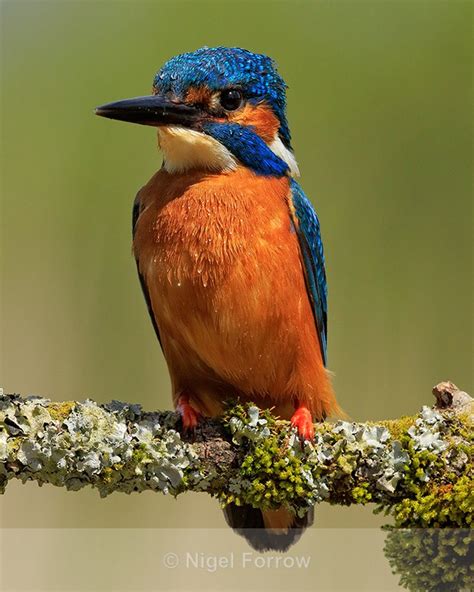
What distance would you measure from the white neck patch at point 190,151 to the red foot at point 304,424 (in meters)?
1.18

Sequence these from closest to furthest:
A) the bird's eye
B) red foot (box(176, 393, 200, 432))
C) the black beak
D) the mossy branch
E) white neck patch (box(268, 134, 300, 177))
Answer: the mossy branch, red foot (box(176, 393, 200, 432)), the black beak, the bird's eye, white neck patch (box(268, 134, 300, 177))

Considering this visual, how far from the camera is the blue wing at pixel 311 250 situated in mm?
4215

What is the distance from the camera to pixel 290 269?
4113 millimetres

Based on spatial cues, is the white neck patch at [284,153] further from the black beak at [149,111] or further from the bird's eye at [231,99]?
the black beak at [149,111]

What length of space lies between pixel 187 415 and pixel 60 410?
0.58 meters

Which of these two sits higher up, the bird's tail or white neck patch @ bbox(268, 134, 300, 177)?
white neck patch @ bbox(268, 134, 300, 177)

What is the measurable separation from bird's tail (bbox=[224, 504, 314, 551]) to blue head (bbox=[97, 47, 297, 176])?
5.56 ft

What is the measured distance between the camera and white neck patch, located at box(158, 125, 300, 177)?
399 centimetres

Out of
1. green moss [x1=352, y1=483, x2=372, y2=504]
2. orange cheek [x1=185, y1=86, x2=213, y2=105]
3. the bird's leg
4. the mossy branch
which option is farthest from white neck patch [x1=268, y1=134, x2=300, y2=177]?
green moss [x1=352, y1=483, x2=372, y2=504]

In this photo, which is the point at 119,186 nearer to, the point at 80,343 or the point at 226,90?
the point at 80,343

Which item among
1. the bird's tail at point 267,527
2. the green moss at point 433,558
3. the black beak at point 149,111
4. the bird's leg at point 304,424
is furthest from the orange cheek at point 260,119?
the green moss at point 433,558

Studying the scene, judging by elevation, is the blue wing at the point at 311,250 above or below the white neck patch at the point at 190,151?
below

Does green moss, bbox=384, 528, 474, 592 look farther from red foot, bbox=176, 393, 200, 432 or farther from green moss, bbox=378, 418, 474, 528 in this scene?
red foot, bbox=176, 393, 200, 432

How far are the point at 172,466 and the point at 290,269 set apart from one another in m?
1.19
